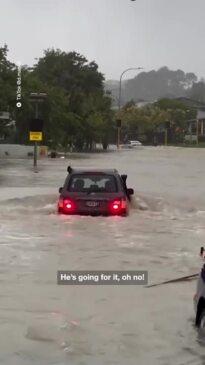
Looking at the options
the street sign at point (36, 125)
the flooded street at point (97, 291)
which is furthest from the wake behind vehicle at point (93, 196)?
the street sign at point (36, 125)

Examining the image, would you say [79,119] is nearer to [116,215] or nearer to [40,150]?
A: [40,150]

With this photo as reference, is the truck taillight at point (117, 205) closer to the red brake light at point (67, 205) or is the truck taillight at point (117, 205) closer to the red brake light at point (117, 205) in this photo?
the red brake light at point (117, 205)

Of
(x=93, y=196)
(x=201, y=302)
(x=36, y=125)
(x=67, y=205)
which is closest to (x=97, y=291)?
(x=201, y=302)

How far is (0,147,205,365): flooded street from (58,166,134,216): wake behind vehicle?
0.84 feet

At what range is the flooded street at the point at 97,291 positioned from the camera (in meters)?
6.44

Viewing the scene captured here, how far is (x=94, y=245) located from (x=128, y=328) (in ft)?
19.4

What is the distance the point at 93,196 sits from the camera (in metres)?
14.7

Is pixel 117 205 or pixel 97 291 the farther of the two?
pixel 117 205

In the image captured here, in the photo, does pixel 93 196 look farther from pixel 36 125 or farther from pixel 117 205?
pixel 36 125

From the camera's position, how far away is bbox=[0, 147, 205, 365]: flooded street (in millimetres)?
6441

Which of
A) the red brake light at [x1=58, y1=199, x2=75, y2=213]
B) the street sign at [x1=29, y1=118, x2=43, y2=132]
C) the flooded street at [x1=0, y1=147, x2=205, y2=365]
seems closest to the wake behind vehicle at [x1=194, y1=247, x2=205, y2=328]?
the flooded street at [x1=0, y1=147, x2=205, y2=365]

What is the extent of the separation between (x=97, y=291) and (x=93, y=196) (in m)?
5.94

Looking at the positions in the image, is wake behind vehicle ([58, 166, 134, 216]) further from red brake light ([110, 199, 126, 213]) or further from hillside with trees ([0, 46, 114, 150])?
hillside with trees ([0, 46, 114, 150])

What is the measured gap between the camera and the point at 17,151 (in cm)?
6456
